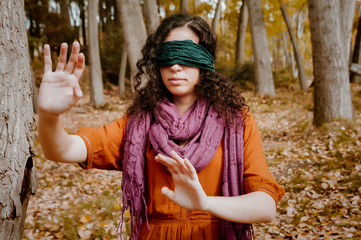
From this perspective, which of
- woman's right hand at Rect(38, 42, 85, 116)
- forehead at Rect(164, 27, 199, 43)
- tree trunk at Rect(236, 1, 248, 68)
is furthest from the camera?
tree trunk at Rect(236, 1, 248, 68)

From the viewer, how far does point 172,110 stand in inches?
71.9

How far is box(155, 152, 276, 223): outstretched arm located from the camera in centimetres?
133

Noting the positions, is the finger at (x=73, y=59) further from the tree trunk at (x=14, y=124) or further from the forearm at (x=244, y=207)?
the forearm at (x=244, y=207)

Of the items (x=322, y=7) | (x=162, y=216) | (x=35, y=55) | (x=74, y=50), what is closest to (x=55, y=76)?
(x=74, y=50)

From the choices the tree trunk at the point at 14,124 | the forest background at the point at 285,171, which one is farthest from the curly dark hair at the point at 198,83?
the forest background at the point at 285,171

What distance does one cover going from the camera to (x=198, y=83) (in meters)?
1.90

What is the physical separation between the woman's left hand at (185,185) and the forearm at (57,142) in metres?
0.58

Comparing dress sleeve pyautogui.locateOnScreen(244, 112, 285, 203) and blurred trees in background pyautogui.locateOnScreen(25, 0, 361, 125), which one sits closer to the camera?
dress sleeve pyautogui.locateOnScreen(244, 112, 285, 203)

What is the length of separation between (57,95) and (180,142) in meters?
0.78

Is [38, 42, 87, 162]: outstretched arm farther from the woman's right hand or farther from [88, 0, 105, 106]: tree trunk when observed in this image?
[88, 0, 105, 106]: tree trunk

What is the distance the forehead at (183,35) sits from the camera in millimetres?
1864

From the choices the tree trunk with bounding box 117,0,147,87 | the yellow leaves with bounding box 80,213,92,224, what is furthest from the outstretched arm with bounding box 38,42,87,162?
the tree trunk with bounding box 117,0,147,87

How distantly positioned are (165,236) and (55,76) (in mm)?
1153

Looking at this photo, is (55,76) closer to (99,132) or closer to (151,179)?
(99,132)
